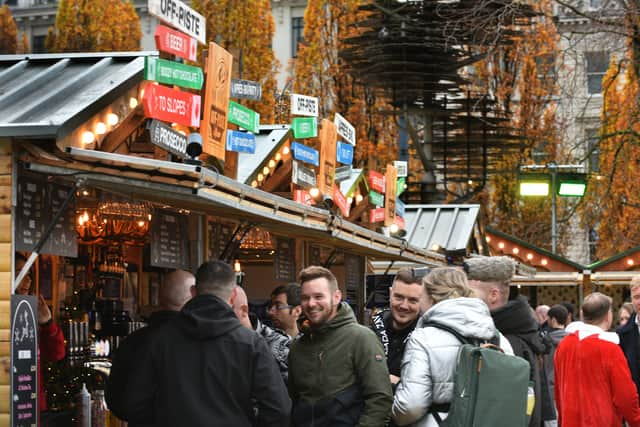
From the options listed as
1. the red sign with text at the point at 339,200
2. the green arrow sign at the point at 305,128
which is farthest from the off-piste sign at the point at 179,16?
the red sign with text at the point at 339,200

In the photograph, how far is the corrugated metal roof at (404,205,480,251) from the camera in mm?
24719

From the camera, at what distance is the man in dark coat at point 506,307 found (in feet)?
24.5

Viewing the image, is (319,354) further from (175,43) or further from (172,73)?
(175,43)

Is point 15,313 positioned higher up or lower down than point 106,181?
lower down

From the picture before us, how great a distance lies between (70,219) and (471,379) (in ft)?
11.5

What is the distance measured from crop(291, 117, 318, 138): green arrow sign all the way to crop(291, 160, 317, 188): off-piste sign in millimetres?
396

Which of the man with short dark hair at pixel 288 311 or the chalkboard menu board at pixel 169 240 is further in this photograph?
the chalkboard menu board at pixel 169 240

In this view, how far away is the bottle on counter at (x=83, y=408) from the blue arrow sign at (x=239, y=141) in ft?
8.06

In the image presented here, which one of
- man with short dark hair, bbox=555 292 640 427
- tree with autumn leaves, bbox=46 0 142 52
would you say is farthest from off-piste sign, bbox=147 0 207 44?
tree with autumn leaves, bbox=46 0 142 52

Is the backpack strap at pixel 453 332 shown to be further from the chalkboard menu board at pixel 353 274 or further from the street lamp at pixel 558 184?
the street lamp at pixel 558 184

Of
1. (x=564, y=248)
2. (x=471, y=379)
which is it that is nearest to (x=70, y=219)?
(x=471, y=379)

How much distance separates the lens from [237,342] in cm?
603

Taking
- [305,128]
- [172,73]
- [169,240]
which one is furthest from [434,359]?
[305,128]

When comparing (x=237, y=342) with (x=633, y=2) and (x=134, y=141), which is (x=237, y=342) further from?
(x=633, y=2)
